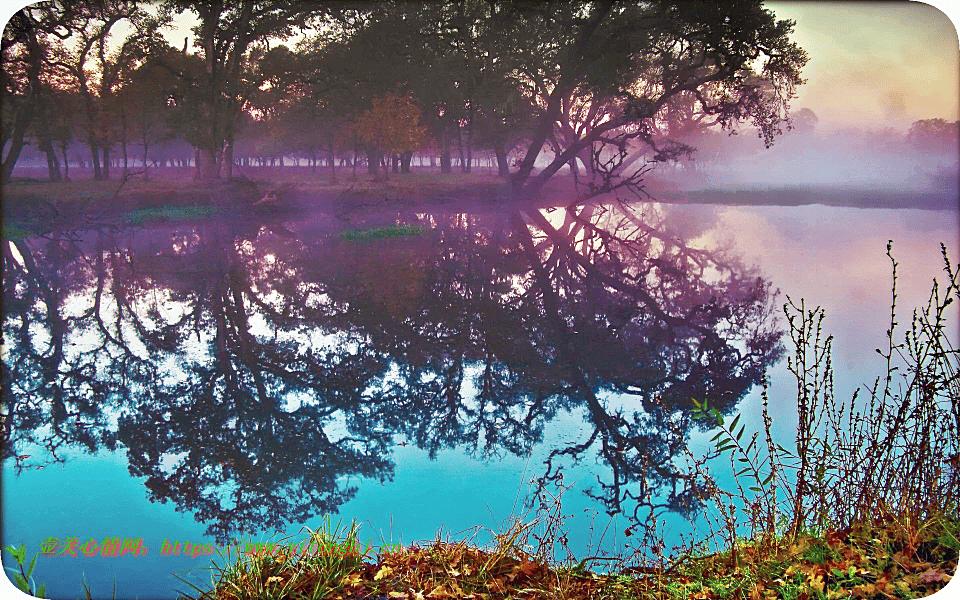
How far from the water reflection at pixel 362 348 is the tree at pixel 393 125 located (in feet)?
3.58

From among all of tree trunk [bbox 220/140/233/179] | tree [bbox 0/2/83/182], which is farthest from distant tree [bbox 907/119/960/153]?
tree [bbox 0/2/83/182]

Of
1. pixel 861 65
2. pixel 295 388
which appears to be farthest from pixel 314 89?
pixel 861 65

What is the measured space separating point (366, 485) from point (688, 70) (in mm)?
4598

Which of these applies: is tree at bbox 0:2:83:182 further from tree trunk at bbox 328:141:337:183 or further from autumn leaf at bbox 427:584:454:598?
autumn leaf at bbox 427:584:454:598

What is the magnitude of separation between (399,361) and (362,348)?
440 millimetres

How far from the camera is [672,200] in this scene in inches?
261

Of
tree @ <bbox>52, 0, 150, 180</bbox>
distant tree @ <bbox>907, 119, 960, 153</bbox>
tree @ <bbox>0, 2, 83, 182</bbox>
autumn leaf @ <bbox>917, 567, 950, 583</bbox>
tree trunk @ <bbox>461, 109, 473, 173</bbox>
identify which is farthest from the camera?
tree trunk @ <bbox>461, 109, 473, 173</bbox>

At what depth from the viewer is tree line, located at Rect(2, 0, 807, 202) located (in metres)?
5.73

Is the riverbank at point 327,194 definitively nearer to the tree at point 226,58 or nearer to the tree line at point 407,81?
the tree line at point 407,81

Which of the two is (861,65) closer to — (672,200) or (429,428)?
(672,200)

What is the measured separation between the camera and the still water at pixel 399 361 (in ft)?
11.7

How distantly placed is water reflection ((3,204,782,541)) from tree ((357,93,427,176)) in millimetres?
1092

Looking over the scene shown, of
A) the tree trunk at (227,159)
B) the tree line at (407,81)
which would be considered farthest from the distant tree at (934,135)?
the tree trunk at (227,159)

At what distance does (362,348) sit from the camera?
17.7 ft
